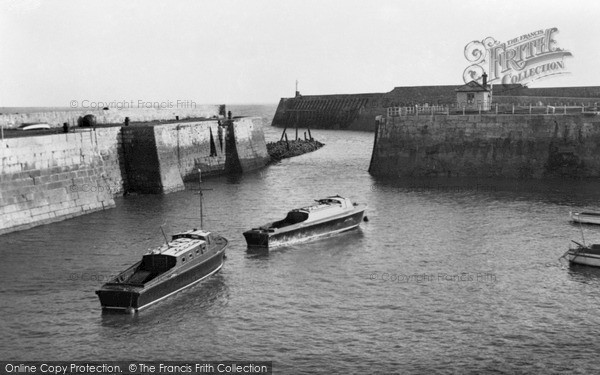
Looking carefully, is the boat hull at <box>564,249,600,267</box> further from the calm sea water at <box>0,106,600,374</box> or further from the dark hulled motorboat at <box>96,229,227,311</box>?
the dark hulled motorboat at <box>96,229,227,311</box>

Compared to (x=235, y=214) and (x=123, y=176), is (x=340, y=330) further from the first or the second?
(x=123, y=176)

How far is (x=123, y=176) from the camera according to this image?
175 ft

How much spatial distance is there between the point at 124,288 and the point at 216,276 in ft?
18.6

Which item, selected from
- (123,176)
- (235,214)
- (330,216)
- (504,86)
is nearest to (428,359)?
(330,216)

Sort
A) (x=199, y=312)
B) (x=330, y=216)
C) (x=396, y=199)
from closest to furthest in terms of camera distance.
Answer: (x=199, y=312) < (x=330, y=216) < (x=396, y=199)

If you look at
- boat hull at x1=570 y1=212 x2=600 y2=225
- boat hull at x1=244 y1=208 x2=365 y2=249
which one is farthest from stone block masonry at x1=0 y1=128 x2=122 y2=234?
boat hull at x1=570 y1=212 x2=600 y2=225

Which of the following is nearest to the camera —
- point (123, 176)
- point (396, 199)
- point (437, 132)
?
point (396, 199)

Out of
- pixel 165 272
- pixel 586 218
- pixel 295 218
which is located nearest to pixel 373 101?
pixel 586 218

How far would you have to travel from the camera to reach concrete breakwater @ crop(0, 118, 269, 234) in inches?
1570

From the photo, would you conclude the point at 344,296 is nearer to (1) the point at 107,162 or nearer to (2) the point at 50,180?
(2) the point at 50,180

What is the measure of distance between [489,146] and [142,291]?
3908cm

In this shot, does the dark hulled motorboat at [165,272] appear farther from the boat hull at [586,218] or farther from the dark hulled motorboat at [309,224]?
the boat hull at [586,218]

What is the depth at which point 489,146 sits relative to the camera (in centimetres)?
5778

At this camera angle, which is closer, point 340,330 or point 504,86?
point 340,330
